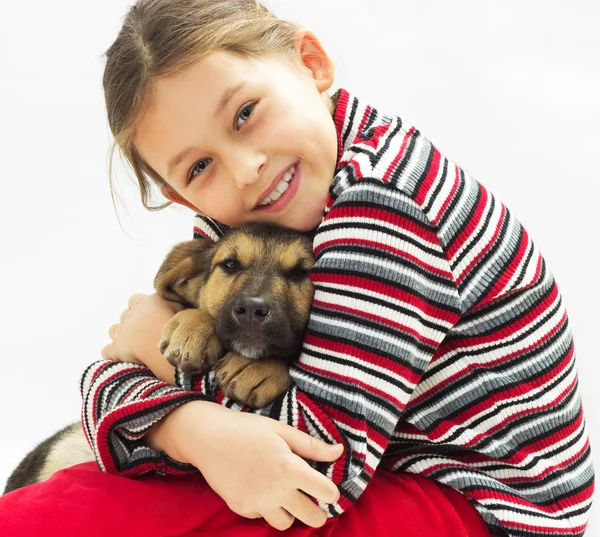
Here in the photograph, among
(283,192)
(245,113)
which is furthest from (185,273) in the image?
(245,113)

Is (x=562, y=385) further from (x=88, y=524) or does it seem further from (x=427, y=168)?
(x=88, y=524)

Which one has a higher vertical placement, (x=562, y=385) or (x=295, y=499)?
(x=562, y=385)

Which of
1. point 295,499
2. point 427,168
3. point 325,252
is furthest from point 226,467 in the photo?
point 427,168

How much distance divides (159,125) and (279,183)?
1.36 ft

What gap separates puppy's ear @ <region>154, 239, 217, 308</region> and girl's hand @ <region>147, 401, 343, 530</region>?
2.33ft

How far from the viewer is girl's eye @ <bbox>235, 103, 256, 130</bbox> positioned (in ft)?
7.89

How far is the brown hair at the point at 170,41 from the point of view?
2410 millimetres

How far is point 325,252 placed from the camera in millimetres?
2193

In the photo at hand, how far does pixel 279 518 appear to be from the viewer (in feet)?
6.75

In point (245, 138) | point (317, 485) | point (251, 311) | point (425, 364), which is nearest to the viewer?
point (317, 485)

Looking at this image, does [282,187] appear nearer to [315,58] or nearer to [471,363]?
[315,58]

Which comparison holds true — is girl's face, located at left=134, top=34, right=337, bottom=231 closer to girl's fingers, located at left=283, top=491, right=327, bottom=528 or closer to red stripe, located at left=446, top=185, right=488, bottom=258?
red stripe, located at left=446, top=185, right=488, bottom=258

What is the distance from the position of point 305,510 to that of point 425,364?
1.65 ft

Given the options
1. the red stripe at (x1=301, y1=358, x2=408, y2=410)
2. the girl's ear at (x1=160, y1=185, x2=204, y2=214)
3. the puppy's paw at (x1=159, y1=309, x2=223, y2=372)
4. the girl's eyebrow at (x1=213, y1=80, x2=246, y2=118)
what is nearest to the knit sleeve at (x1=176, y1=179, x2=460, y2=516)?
the red stripe at (x1=301, y1=358, x2=408, y2=410)
